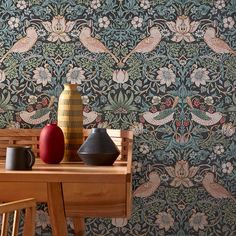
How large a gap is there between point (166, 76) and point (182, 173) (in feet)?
1.65

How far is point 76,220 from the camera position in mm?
3191

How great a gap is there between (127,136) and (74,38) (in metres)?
0.63

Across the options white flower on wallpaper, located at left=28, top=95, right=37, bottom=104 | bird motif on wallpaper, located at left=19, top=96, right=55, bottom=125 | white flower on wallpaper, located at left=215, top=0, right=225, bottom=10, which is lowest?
bird motif on wallpaper, located at left=19, top=96, right=55, bottom=125

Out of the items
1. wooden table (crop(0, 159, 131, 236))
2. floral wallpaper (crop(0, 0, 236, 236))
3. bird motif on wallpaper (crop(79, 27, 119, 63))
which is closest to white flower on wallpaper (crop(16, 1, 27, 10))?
floral wallpaper (crop(0, 0, 236, 236))

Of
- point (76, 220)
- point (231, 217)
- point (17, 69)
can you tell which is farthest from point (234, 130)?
point (17, 69)

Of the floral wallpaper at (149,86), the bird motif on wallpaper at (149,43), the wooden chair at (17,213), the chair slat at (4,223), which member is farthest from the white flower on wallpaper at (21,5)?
the chair slat at (4,223)

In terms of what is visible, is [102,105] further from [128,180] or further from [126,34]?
[128,180]

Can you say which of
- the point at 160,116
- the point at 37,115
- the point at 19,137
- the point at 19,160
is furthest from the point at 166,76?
the point at 19,160

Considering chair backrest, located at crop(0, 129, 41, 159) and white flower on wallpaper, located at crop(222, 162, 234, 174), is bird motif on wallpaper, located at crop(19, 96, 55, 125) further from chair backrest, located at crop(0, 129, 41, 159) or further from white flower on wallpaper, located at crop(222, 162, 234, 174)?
A: white flower on wallpaper, located at crop(222, 162, 234, 174)

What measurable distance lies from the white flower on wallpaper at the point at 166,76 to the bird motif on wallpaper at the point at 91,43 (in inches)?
9.0

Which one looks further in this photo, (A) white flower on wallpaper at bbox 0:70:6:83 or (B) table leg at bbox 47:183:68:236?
(A) white flower on wallpaper at bbox 0:70:6:83

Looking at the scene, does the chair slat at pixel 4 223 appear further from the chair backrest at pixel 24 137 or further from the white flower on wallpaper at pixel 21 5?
the white flower on wallpaper at pixel 21 5

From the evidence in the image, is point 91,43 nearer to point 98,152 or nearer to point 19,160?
point 98,152

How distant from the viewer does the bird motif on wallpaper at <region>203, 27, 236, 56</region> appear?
136 inches
